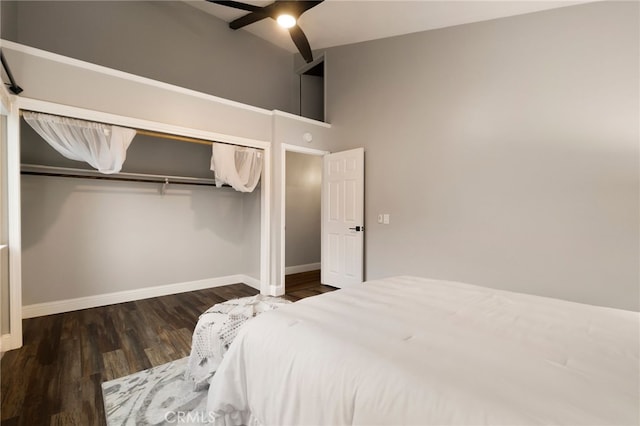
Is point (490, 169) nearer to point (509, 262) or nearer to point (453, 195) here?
point (453, 195)

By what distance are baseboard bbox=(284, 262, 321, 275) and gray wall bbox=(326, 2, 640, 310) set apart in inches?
72.6

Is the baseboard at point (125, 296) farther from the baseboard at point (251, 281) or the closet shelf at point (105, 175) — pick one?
the closet shelf at point (105, 175)

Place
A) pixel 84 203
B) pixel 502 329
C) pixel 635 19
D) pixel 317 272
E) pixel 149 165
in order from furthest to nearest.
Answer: pixel 317 272
pixel 149 165
pixel 84 203
pixel 635 19
pixel 502 329

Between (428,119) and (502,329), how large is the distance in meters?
2.76

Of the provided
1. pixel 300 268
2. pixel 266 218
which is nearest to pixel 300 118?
pixel 266 218

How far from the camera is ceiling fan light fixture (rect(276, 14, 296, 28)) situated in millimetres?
2707

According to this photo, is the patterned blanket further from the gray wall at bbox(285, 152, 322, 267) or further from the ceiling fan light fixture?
the gray wall at bbox(285, 152, 322, 267)

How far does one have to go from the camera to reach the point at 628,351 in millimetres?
1005

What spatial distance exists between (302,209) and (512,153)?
357 centimetres

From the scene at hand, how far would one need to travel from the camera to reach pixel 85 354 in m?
2.24

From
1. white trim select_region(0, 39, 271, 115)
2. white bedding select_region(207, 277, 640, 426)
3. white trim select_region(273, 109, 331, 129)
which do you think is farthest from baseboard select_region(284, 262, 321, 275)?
white bedding select_region(207, 277, 640, 426)

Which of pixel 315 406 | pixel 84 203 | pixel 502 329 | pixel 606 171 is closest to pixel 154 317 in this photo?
pixel 84 203

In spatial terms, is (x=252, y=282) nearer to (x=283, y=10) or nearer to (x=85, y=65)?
(x=85, y=65)

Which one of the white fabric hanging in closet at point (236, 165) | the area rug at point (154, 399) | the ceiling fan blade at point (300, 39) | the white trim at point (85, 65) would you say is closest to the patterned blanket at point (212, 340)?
the area rug at point (154, 399)
